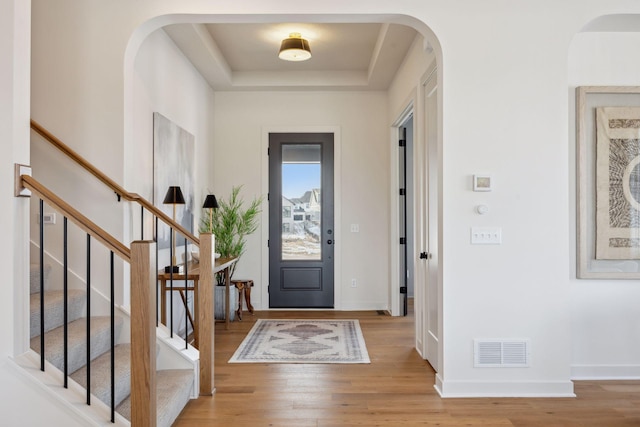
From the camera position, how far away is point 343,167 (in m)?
6.53

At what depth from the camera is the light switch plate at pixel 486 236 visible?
3385 millimetres

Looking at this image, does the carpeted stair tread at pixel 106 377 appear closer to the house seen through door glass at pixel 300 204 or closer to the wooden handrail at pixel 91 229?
the wooden handrail at pixel 91 229

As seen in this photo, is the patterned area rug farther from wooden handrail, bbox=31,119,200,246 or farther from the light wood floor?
wooden handrail, bbox=31,119,200,246

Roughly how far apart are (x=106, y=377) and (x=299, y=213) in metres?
4.05

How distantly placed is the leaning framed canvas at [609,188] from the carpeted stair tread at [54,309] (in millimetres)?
3515

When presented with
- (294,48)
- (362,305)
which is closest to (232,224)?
(362,305)

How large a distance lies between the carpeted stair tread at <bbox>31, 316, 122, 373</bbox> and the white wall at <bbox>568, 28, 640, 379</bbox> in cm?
328

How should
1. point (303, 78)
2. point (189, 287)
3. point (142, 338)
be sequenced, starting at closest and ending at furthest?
point (142, 338), point (189, 287), point (303, 78)

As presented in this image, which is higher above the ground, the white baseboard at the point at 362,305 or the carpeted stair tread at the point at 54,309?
the carpeted stair tread at the point at 54,309

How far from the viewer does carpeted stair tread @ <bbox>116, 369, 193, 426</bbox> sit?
8.73 feet

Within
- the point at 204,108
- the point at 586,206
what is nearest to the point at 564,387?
the point at 586,206

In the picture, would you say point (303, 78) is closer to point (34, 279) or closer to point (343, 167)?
point (343, 167)

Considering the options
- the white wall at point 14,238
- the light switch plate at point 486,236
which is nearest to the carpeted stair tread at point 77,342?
the white wall at point 14,238

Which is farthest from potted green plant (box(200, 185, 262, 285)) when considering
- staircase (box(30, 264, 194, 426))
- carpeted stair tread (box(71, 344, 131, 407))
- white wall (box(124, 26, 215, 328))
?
carpeted stair tread (box(71, 344, 131, 407))
